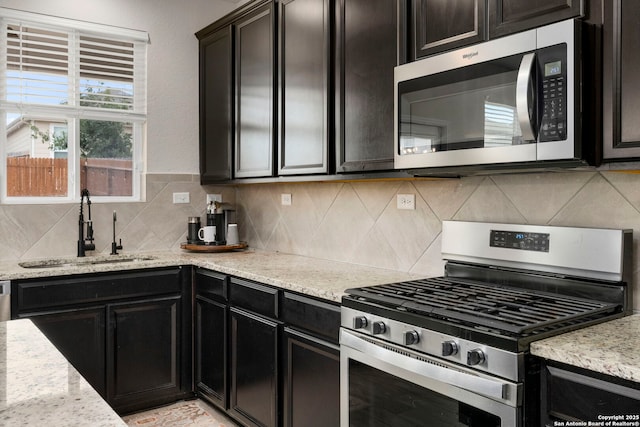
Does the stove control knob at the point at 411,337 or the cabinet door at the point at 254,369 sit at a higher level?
the stove control knob at the point at 411,337

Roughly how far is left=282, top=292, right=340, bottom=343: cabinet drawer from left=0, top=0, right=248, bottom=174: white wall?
1.89 m

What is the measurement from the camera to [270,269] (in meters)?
2.79

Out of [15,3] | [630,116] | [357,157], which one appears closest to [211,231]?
[357,157]

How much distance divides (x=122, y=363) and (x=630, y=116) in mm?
2830

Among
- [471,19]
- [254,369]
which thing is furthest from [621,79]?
[254,369]

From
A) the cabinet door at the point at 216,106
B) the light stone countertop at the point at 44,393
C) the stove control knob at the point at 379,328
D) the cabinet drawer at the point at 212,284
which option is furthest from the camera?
the cabinet door at the point at 216,106

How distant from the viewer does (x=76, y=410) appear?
880mm

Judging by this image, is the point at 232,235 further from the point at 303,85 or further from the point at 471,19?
the point at 471,19

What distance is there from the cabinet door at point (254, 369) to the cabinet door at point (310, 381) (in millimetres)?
101

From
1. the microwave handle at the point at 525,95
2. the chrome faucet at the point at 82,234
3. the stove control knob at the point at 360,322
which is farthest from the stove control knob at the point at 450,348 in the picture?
the chrome faucet at the point at 82,234

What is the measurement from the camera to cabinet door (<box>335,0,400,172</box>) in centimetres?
229

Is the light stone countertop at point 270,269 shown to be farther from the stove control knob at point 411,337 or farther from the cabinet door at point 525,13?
the cabinet door at point 525,13

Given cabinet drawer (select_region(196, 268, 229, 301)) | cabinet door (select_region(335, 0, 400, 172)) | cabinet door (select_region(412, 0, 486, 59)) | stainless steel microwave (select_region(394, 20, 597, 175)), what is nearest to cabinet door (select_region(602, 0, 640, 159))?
stainless steel microwave (select_region(394, 20, 597, 175))

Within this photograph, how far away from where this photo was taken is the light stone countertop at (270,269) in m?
2.35
